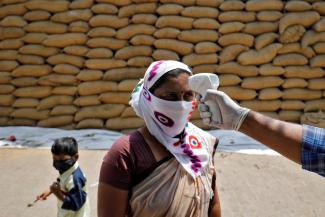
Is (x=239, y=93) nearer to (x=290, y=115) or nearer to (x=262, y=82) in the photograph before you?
(x=262, y=82)

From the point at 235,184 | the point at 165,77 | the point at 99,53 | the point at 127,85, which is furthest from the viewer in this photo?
the point at 99,53

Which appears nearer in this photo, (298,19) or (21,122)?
(298,19)

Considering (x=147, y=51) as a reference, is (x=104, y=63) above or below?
below

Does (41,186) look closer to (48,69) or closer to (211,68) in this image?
(48,69)

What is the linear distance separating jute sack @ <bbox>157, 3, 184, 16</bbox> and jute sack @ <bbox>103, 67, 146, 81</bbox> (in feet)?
2.33

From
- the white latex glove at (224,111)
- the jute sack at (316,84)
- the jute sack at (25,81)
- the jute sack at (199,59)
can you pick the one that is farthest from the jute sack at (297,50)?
the white latex glove at (224,111)

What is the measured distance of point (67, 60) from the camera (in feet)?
16.1

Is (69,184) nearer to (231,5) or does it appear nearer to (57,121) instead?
(57,121)

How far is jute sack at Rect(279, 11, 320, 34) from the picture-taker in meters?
4.74

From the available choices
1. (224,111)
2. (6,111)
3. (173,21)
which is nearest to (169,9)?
(173,21)

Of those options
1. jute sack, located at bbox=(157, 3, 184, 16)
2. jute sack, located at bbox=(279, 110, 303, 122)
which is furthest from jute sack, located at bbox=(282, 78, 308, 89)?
jute sack, located at bbox=(157, 3, 184, 16)

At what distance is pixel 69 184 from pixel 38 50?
3.05 m

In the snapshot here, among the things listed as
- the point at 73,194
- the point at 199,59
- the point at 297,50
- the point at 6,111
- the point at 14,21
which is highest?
the point at 14,21

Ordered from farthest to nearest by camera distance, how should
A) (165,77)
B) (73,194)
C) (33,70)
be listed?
(33,70) → (73,194) → (165,77)
